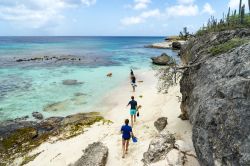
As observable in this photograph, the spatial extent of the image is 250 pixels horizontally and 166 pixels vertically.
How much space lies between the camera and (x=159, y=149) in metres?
11.5

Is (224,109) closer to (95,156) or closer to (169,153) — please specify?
(169,153)

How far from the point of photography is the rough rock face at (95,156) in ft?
38.9

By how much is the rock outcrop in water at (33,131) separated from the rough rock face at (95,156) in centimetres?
408

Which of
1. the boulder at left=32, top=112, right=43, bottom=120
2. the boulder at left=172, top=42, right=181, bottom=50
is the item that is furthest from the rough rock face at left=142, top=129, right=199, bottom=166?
the boulder at left=172, top=42, right=181, bottom=50

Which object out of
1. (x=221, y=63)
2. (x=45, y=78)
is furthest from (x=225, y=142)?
(x=45, y=78)

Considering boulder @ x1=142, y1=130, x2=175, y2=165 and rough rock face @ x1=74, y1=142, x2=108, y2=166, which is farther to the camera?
rough rock face @ x1=74, y1=142, x2=108, y2=166

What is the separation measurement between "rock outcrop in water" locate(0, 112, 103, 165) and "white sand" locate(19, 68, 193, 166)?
3.47ft

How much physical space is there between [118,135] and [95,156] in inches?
124

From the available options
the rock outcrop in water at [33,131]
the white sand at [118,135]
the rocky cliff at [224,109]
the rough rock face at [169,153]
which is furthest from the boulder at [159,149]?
the rock outcrop in water at [33,131]

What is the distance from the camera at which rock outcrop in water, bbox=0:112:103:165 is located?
15920 mm

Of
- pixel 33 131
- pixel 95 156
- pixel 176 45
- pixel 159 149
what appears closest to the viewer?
pixel 159 149

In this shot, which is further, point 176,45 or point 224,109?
point 176,45

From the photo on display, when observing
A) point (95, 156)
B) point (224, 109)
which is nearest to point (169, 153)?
point (95, 156)

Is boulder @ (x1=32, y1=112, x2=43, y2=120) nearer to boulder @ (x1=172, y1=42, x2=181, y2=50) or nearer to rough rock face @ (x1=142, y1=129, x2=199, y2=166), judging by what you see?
rough rock face @ (x1=142, y1=129, x2=199, y2=166)
